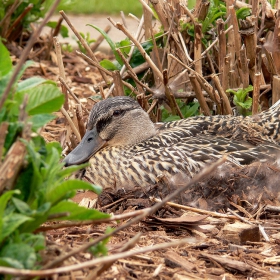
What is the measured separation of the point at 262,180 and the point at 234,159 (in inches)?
10.0

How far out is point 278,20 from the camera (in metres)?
5.14

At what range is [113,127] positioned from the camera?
4.94 m

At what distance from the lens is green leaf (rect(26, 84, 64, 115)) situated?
259 cm

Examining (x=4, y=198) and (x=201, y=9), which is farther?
(x=201, y=9)

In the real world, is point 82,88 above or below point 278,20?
below

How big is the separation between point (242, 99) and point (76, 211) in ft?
9.41

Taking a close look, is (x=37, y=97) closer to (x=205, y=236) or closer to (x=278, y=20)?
(x=205, y=236)

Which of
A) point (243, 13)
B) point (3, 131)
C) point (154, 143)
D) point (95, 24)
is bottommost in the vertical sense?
point (95, 24)

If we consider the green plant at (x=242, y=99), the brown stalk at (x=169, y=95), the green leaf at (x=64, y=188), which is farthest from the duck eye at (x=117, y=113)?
the green leaf at (x=64, y=188)

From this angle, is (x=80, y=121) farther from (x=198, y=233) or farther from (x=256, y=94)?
(x=198, y=233)

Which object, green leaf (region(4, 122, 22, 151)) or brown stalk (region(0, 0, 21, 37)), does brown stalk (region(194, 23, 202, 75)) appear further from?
green leaf (region(4, 122, 22, 151))

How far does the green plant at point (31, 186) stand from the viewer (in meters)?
2.40

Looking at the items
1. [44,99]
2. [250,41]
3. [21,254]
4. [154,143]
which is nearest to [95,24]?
[250,41]

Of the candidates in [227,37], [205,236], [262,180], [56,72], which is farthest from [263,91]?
[56,72]
